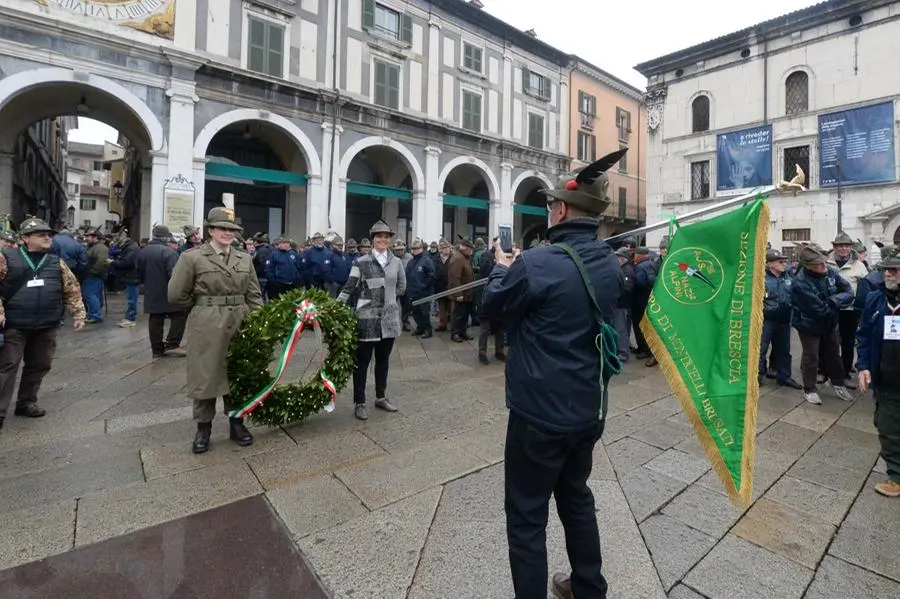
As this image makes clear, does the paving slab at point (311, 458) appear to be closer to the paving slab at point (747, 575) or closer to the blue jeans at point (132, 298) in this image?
the paving slab at point (747, 575)

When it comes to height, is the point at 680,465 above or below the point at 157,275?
below

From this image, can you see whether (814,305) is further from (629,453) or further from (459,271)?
(459,271)

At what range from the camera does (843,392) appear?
19.8 ft

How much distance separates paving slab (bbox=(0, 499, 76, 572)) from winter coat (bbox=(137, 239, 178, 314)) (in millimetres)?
4769

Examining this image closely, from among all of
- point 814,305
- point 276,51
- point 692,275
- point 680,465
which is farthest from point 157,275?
point 276,51

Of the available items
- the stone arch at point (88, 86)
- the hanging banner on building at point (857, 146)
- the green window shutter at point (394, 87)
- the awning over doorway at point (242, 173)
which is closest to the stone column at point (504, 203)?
the green window shutter at point (394, 87)

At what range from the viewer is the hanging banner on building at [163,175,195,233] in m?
14.4

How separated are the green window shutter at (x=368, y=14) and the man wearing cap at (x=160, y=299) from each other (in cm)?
1422

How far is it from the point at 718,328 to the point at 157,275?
787 cm

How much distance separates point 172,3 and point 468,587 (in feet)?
59.2

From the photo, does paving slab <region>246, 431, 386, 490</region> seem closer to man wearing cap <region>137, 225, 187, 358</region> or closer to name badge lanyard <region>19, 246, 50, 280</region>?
name badge lanyard <region>19, 246, 50, 280</region>

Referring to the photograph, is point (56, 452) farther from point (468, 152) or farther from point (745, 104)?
point (745, 104)

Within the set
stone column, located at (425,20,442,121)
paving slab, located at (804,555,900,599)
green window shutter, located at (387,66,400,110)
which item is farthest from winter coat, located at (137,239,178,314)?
stone column, located at (425,20,442,121)

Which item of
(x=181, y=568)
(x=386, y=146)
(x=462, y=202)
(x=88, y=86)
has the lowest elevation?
(x=181, y=568)
